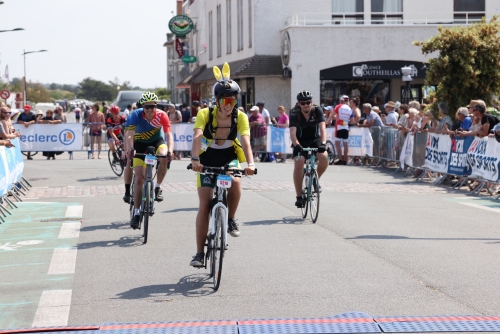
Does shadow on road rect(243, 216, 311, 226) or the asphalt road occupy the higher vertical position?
shadow on road rect(243, 216, 311, 226)

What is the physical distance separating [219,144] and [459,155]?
10.6m

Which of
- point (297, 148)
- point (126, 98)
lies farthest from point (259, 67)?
point (297, 148)

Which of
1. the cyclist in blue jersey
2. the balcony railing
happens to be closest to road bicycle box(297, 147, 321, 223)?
the cyclist in blue jersey

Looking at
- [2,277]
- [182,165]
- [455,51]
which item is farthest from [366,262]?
[182,165]

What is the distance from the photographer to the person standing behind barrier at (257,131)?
27.6m

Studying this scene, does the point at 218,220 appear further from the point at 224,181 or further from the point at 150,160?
the point at 150,160

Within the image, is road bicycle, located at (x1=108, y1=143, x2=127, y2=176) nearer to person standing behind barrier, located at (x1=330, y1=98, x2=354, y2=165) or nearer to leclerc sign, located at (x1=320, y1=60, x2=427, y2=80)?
person standing behind barrier, located at (x1=330, y1=98, x2=354, y2=165)

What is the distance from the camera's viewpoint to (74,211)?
14320 mm

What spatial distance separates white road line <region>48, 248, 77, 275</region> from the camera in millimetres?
8898

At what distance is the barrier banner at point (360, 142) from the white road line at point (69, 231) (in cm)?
1345

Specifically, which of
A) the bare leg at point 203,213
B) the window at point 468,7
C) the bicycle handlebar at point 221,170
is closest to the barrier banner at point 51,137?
the window at point 468,7

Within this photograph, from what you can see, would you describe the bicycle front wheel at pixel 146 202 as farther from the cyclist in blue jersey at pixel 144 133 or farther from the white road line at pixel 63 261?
the white road line at pixel 63 261

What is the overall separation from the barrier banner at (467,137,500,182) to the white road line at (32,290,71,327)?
10.5m

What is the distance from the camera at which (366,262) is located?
9047 millimetres
